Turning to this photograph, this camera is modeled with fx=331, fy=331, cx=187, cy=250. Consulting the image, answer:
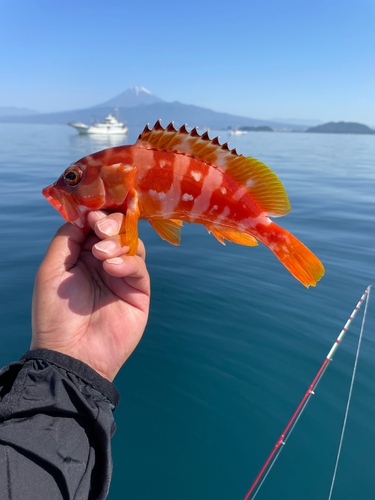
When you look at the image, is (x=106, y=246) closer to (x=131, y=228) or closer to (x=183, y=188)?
(x=131, y=228)

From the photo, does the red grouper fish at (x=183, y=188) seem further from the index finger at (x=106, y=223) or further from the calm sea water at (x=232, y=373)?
the calm sea water at (x=232, y=373)

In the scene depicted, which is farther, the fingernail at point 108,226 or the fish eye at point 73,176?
the fish eye at point 73,176

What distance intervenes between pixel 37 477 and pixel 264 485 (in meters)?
2.76

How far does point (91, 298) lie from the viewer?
8.95ft

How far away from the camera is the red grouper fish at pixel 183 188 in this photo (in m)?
2.37

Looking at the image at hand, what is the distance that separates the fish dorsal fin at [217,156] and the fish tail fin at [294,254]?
0.89ft

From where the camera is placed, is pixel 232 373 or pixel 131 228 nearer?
pixel 131 228

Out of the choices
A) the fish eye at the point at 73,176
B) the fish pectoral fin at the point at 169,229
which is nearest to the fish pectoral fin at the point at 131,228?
the fish pectoral fin at the point at 169,229

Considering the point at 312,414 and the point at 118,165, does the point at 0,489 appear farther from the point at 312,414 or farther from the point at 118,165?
the point at 312,414

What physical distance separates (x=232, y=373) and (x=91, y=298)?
2955mm

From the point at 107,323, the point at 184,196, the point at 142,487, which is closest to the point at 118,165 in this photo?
the point at 184,196

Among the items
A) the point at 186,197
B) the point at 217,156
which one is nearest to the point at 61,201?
the point at 186,197

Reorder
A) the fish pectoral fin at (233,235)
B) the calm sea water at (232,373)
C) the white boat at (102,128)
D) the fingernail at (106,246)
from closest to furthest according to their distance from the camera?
the fingernail at (106,246) → the fish pectoral fin at (233,235) → the calm sea water at (232,373) → the white boat at (102,128)

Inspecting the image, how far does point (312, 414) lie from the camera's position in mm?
4273
